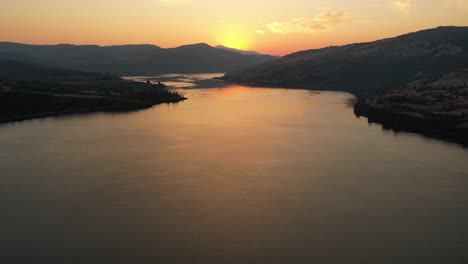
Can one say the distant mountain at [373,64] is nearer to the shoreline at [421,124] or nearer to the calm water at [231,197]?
the shoreline at [421,124]

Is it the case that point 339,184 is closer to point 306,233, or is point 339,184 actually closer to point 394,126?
point 306,233

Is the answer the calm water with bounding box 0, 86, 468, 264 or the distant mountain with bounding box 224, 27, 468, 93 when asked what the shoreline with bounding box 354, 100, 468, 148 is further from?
the distant mountain with bounding box 224, 27, 468, 93

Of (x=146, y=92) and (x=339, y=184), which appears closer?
(x=339, y=184)

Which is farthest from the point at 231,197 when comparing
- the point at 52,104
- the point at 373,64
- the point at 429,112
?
the point at 373,64

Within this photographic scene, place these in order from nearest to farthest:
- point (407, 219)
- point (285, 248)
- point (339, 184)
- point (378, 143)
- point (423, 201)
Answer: point (285, 248), point (407, 219), point (423, 201), point (339, 184), point (378, 143)

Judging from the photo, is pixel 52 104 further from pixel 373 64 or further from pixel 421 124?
pixel 373 64

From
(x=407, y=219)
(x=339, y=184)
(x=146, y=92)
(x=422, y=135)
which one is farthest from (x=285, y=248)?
(x=146, y=92)

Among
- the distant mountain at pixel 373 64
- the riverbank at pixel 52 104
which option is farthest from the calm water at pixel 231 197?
the distant mountain at pixel 373 64

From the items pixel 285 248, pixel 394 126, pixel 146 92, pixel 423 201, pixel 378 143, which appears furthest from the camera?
pixel 146 92
